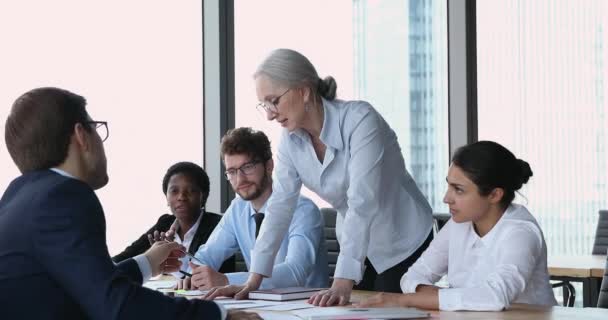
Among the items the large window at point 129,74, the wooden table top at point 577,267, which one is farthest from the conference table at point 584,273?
the large window at point 129,74

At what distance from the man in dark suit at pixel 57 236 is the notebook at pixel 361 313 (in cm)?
45

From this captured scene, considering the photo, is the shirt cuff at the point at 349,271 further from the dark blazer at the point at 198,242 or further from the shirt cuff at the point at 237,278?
the dark blazer at the point at 198,242

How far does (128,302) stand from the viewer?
62.6 inches

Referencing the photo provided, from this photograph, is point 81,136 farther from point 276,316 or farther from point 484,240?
point 484,240

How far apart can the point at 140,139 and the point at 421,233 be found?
8.43ft

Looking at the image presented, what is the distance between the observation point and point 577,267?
3.99 meters

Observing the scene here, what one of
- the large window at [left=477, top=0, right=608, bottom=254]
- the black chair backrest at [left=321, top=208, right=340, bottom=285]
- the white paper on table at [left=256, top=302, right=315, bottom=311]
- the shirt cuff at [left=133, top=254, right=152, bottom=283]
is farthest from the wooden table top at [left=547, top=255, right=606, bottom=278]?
the shirt cuff at [left=133, top=254, right=152, bottom=283]

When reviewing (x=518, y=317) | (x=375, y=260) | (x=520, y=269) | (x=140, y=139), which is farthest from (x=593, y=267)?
(x=140, y=139)

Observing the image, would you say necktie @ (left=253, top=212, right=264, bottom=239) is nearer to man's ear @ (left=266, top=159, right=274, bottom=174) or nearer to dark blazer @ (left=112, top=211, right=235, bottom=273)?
man's ear @ (left=266, top=159, right=274, bottom=174)

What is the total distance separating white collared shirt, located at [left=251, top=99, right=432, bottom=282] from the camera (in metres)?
2.67

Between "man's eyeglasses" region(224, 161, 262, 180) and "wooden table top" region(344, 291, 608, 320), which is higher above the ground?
"man's eyeglasses" region(224, 161, 262, 180)

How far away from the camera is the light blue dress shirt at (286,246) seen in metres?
2.96

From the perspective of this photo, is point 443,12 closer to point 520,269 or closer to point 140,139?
point 140,139

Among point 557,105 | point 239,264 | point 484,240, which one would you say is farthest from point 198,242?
point 557,105
